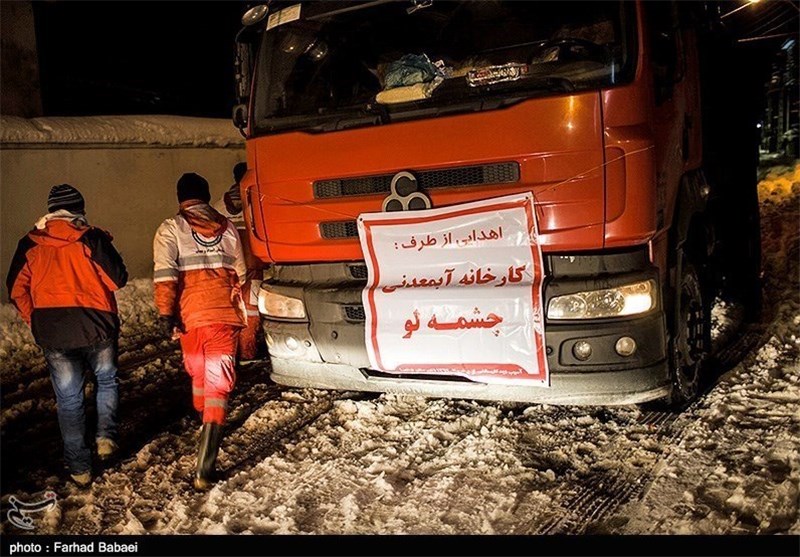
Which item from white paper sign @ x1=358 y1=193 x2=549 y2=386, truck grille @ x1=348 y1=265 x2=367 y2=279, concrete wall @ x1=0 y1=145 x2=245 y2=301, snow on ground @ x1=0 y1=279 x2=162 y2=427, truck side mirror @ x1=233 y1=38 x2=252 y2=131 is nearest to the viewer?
white paper sign @ x1=358 y1=193 x2=549 y2=386

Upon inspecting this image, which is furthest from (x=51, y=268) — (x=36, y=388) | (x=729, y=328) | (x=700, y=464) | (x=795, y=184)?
(x=795, y=184)

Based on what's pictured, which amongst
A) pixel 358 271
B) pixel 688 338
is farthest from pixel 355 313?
pixel 688 338

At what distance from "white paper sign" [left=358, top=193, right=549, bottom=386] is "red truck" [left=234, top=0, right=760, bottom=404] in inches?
3.2

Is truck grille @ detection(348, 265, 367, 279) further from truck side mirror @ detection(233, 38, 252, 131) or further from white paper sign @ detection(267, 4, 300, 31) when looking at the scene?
white paper sign @ detection(267, 4, 300, 31)

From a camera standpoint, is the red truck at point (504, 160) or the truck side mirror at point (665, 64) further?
the truck side mirror at point (665, 64)

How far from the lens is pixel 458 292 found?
3.49 meters

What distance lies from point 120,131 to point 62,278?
5630 millimetres

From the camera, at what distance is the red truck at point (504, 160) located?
3.28m

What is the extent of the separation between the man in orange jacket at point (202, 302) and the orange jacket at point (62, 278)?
0.40 metres

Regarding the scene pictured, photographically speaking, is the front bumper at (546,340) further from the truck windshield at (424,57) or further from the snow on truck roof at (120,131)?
the snow on truck roof at (120,131)

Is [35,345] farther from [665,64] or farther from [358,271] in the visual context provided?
[665,64]

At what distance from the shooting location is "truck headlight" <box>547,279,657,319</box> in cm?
329

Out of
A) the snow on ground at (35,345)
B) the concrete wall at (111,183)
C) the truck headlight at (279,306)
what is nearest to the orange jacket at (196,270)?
the truck headlight at (279,306)

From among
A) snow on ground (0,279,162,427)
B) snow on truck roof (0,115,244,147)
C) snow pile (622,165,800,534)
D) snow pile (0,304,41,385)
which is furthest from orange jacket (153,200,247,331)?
snow on truck roof (0,115,244,147)
